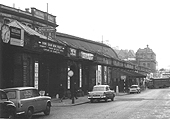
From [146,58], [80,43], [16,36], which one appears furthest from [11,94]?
[146,58]

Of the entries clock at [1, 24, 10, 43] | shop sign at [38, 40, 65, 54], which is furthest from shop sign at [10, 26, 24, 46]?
shop sign at [38, 40, 65, 54]

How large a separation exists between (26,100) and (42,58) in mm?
16280

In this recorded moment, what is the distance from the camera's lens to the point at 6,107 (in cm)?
1429

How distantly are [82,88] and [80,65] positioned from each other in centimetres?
359

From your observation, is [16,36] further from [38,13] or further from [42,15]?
[42,15]

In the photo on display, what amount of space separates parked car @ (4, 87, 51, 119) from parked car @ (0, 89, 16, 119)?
293 mm

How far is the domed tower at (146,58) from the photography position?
149000 millimetres

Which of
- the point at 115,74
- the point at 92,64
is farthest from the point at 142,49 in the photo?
the point at 92,64

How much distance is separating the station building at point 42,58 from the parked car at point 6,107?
553cm

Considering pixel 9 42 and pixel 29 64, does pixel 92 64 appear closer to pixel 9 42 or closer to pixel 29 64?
pixel 29 64

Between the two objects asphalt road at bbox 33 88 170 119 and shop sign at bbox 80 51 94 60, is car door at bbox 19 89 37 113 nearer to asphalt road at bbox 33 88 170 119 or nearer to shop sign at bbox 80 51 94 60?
asphalt road at bbox 33 88 170 119

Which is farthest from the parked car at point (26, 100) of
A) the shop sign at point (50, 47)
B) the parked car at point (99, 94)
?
the parked car at point (99, 94)

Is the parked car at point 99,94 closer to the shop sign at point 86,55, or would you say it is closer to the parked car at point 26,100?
the shop sign at point 86,55

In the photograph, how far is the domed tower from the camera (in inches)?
5866
